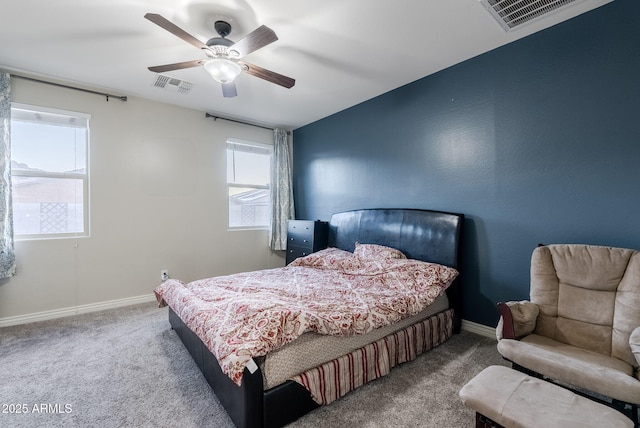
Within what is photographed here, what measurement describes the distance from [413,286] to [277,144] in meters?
3.41

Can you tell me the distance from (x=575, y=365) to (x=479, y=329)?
1.34 metres

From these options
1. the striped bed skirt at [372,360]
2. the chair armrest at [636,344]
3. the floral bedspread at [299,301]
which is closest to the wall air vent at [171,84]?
the floral bedspread at [299,301]

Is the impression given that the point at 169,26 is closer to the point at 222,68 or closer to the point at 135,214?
the point at 222,68

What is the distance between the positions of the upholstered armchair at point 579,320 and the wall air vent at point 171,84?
374cm

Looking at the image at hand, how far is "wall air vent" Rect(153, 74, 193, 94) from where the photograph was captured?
3142 millimetres

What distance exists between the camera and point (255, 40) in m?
2.00

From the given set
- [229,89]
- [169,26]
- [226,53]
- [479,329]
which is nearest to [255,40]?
[226,53]

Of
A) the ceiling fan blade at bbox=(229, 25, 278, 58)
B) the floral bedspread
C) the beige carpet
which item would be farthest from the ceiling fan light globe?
the beige carpet

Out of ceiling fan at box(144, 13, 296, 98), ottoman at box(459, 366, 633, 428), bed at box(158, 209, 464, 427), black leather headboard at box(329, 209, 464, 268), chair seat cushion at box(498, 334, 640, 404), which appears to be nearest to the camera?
ottoman at box(459, 366, 633, 428)

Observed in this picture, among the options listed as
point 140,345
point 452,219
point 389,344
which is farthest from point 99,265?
point 452,219

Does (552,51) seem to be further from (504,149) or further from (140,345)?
(140,345)

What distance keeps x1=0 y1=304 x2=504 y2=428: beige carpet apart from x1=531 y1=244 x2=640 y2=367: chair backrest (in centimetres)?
64

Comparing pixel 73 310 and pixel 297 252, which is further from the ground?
pixel 297 252

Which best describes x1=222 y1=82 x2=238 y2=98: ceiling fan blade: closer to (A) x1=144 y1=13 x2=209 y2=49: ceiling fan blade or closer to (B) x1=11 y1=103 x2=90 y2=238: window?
(A) x1=144 y1=13 x2=209 y2=49: ceiling fan blade
